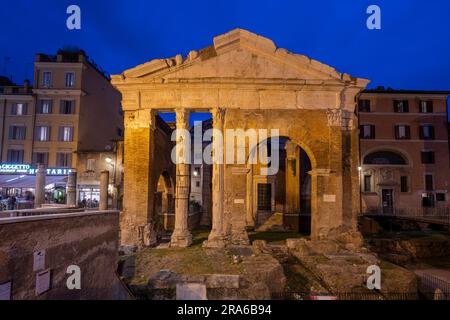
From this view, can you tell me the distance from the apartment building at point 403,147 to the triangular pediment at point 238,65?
60.3 feet

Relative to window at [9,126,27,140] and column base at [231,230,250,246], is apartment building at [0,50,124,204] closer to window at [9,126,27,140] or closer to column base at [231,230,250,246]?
window at [9,126,27,140]

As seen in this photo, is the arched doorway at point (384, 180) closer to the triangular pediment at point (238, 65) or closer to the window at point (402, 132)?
the window at point (402, 132)

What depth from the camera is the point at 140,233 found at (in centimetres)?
1251

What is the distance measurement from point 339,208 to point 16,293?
11.5 metres

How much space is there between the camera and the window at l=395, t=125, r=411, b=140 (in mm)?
28969

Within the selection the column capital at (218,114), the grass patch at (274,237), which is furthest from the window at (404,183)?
the column capital at (218,114)

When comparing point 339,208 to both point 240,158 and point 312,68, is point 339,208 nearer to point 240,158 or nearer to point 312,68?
point 240,158

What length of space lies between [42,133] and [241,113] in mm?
22221

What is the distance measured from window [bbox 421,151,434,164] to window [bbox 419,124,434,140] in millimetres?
1454

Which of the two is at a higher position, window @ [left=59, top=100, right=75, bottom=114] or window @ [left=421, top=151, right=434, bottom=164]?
window @ [left=59, top=100, right=75, bottom=114]

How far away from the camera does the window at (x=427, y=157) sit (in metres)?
28.8

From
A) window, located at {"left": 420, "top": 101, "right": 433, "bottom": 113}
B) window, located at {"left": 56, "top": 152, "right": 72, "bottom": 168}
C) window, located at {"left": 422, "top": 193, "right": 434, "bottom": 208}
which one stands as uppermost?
window, located at {"left": 420, "top": 101, "right": 433, "bottom": 113}

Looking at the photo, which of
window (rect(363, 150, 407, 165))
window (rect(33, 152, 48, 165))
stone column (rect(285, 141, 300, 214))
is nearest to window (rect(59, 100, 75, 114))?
window (rect(33, 152, 48, 165))

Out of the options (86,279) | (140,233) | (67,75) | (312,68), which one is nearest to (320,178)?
(312,68)
